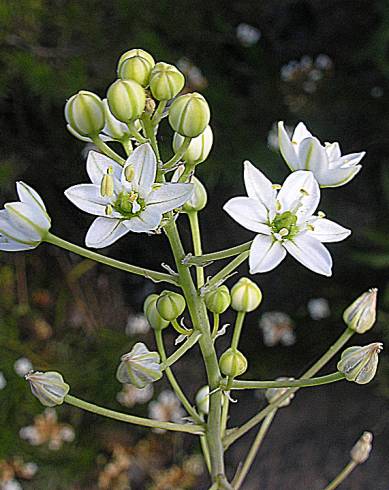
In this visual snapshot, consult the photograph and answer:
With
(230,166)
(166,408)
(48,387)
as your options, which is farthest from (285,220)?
(166,408)

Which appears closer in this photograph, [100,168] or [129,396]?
[100,168]

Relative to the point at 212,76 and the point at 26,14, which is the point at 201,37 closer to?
the point at 212,76

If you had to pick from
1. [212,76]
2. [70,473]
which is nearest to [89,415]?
[70,473]

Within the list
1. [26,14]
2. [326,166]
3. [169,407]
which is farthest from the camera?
[169,407]

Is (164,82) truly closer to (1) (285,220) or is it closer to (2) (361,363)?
(1) (285,220)

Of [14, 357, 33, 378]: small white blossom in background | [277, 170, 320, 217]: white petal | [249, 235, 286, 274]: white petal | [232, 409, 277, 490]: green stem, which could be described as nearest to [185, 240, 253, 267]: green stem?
[249, 235, 286, 274]: white petal

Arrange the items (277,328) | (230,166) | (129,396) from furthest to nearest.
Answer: (277,328)
(129,396)
(230,166)
